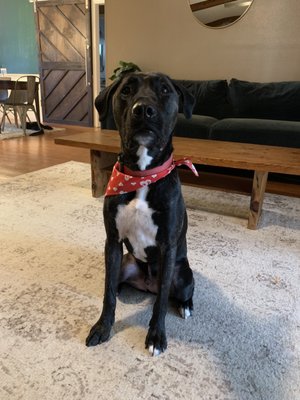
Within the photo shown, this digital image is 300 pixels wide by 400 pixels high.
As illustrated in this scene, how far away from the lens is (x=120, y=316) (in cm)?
127

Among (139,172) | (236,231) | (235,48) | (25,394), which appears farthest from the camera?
(235,48)

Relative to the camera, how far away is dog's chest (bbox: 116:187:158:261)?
3.53ft

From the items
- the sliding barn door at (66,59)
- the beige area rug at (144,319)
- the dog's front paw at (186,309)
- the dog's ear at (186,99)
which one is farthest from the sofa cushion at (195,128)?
the sliding barn door at (66,59)

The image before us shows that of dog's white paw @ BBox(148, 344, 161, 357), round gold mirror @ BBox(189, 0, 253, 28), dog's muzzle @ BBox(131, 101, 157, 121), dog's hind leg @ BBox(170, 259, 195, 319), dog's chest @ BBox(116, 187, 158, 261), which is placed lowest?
dog's white paw @ BBox(148, 344, 161, 357)

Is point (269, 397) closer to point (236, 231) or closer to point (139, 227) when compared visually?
point (139, 227)

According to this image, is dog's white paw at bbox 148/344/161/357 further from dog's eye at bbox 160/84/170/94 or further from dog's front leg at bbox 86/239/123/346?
dog's eye at bbox 160/84/170/94

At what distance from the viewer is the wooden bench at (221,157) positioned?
6.15 ft

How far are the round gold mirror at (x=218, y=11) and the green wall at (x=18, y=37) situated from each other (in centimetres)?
395

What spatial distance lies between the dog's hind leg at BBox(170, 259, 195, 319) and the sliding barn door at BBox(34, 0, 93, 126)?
5.12 m

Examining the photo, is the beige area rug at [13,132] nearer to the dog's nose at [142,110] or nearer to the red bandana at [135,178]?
the red bandana at [135,178]

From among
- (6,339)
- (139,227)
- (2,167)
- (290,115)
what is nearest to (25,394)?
(6,339)

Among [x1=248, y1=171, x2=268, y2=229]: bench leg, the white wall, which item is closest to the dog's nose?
[x1=248, y1=171, x2=268, y2=229]: bench leg

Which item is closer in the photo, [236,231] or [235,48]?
[236,231]

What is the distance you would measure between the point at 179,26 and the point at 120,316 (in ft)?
12.1
